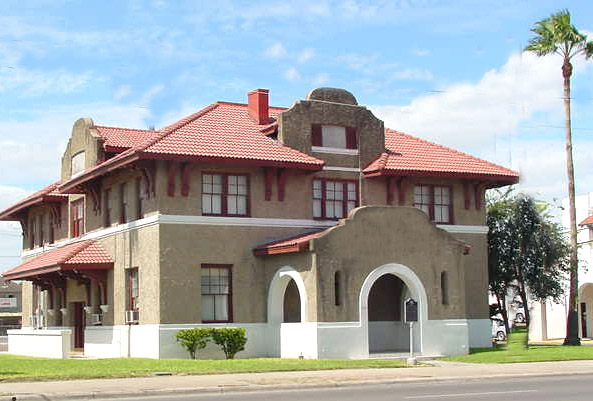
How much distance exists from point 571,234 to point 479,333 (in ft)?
19.0

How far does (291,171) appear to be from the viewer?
34438 mm

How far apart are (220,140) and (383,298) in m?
8.46

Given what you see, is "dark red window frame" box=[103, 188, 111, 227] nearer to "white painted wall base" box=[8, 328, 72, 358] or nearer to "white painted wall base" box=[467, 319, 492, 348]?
"white painted wall base" box=[8, 328, 72, 358]

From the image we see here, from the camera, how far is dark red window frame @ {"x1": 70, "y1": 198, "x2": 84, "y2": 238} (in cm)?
4012

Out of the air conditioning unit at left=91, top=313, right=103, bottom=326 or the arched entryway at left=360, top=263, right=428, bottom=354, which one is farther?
the air conditioning unit at left=91, top=313, right=103, bottom=326

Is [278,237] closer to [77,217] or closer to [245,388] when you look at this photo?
[77,217]

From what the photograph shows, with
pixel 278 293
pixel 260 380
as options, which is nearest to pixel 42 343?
pixel 278 293

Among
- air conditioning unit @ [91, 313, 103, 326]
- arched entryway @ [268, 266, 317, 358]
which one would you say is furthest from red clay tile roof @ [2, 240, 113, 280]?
arched entryway @ [268, 266, 317, 358]

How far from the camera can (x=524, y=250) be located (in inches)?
1626

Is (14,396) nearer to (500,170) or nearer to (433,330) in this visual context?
(433,330)

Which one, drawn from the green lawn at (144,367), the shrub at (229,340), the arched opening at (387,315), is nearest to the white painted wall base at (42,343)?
the green lawn at (144,367)

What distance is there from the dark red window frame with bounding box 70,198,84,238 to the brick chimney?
848 cm

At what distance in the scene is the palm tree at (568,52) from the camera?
3897 centimetres

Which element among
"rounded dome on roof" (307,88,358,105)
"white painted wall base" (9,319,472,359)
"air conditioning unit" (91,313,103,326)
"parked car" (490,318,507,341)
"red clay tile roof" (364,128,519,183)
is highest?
"rounded dome on roof" (307,88,358,105)
